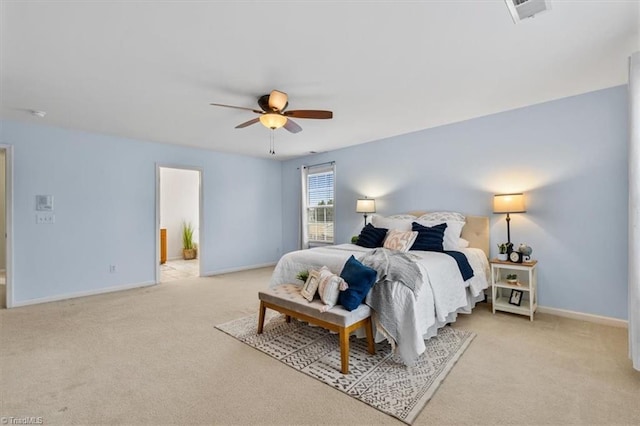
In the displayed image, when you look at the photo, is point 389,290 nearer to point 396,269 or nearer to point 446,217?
point 396,269

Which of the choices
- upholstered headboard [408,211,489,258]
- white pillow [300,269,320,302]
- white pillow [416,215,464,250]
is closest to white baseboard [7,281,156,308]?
white pillow [300,269,320,302]

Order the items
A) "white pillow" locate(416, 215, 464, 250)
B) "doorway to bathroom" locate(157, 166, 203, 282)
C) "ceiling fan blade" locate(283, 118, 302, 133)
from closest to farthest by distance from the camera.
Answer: "ceiling fan blade" locate(283, 118, 302, 133) → "white pillow" locate(416, 215, 464, 250) → "doorway to bathroom" locate(157, 166, 203, 282)

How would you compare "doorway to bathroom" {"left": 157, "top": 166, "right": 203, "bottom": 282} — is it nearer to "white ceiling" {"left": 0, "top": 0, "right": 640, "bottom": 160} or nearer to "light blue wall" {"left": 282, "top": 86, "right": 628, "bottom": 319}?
"white ceiling" {"left": 0, "top": 0, "right": 640, "bottom": 160}

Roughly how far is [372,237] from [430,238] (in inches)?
31.2

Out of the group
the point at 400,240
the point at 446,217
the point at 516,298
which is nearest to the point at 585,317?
the point at 516,298

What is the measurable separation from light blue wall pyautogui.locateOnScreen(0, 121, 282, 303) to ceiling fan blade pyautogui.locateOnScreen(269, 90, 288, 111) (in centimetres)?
331

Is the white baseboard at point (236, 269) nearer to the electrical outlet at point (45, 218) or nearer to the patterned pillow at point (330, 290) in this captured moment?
the electrical outlet at point (45, 218)

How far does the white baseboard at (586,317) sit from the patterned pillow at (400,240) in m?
1.73

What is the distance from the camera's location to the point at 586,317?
128 inches

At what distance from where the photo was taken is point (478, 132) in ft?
13.3

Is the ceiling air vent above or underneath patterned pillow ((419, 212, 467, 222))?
above

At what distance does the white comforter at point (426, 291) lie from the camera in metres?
2.33

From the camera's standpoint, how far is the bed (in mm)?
2365

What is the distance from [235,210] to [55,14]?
15.3 ft
